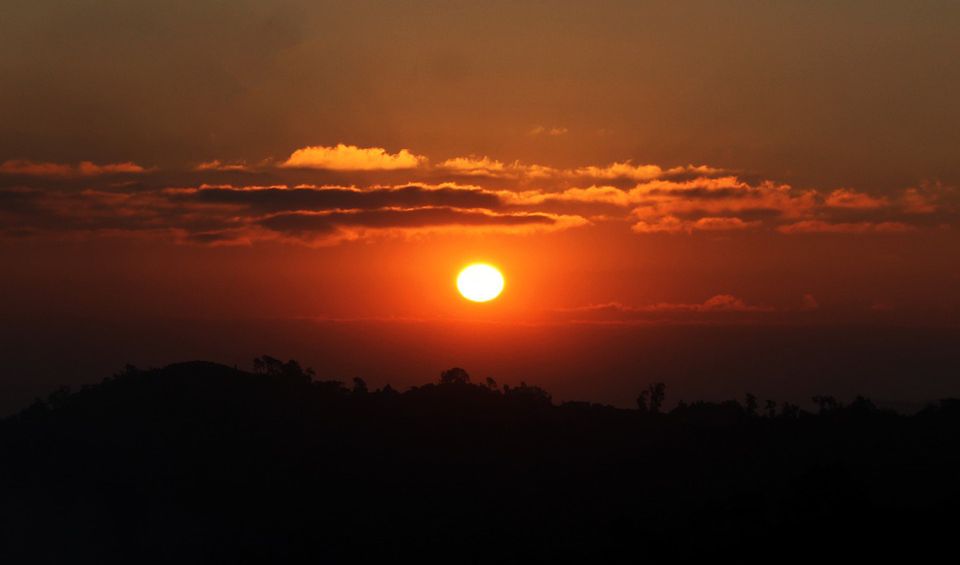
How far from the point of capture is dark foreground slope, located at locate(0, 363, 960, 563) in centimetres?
12950

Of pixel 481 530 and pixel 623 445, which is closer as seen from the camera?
pixel 481 530

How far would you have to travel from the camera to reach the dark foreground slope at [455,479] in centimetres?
12950

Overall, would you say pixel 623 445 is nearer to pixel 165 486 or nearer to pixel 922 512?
pixel 922 512

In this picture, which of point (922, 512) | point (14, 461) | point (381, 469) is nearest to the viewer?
point (922, 512)

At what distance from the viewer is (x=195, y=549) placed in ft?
471

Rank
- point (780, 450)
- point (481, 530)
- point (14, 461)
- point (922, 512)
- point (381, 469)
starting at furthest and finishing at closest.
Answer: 1. point (14, 461)
2. point (381, 469)
3. point (780, 450)
4. point (481, 530)
5. point (922, 512)

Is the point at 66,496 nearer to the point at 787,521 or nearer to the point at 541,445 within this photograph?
the point at 541,445

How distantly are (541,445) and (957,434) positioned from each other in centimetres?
5690

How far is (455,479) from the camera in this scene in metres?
161

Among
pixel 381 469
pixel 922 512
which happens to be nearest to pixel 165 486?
pixel 381 469

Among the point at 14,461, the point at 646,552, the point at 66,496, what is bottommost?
the point at 646,552

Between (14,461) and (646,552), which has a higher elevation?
(14,461)

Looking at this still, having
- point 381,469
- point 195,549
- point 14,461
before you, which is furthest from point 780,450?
point 14,461

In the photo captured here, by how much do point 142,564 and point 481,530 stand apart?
41654 mm
